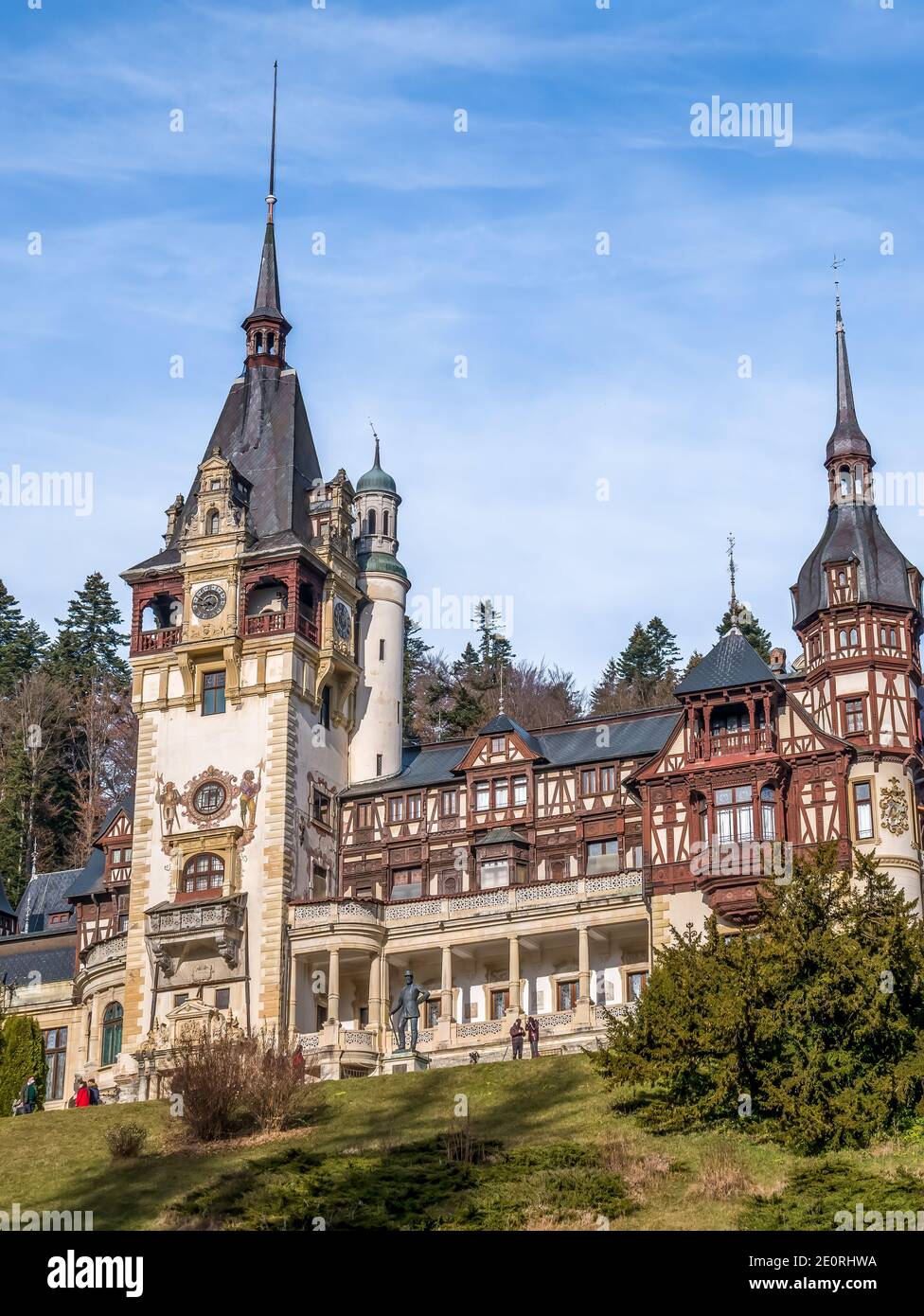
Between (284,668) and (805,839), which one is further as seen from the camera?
(284,668)

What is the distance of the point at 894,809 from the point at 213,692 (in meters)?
23.4

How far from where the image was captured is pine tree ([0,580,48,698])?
10200 centimetres

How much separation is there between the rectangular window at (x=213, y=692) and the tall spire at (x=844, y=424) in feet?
72.1

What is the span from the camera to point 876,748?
Answer: 2410 inches

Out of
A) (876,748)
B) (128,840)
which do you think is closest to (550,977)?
(876,748)

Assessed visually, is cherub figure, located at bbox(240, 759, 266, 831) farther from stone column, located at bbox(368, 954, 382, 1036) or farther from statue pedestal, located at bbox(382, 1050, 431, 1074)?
statue pedestal, located at bbox(382, 1050, 431, 1074)

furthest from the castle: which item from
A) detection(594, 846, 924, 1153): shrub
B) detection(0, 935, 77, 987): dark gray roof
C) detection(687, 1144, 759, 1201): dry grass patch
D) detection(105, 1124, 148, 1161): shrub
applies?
detection(687, 1144, 759, 1201): dry grass patch

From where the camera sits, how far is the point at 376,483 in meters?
77.5

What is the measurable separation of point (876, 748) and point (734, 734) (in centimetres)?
427

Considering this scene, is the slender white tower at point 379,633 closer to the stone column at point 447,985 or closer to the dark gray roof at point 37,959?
the stone column at point 447,985

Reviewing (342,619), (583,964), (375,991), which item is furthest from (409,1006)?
(342,619)

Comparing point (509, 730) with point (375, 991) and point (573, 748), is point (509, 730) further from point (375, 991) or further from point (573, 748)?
point (375, 991)

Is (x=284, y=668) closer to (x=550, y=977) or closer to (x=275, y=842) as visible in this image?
(x=275, y=842)

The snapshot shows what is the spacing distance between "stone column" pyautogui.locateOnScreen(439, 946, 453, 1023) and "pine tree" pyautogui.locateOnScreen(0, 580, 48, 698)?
140 feet
